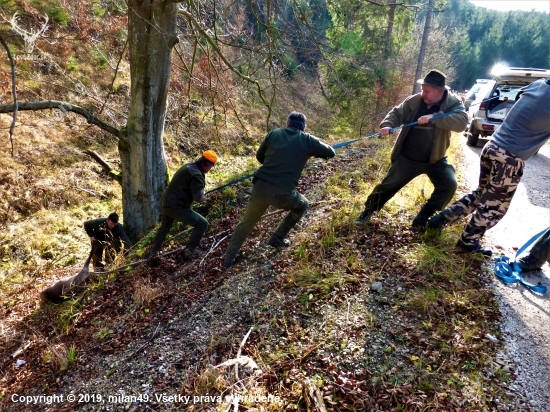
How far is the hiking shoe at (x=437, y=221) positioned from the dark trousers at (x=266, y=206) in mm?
1708

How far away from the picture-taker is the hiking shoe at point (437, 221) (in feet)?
15.0

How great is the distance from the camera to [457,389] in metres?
2.69

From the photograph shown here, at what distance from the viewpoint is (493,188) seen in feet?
13.1

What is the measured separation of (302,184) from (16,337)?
5.64m

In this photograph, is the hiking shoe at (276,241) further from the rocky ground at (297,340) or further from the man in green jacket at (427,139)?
the man in green jacket at (427,139)

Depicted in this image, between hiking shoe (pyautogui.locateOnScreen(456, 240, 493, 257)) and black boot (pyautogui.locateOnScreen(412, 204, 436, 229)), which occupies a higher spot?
black boot (pyautogui.locateOnScreen(412, 204, 436, 229))

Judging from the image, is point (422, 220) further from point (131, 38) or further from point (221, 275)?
point (131, 38)

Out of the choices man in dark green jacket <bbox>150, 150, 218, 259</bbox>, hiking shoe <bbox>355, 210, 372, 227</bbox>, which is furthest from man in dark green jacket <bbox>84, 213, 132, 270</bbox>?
hiking shoe <bbox>355, 210, 372, 227</bbox>

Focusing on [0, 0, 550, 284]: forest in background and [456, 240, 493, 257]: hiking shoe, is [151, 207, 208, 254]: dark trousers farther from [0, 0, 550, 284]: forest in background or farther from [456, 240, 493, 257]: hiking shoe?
[456, 240, 493, 257]: hiking shoe

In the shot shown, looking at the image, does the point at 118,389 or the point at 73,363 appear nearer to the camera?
the point at 118,389

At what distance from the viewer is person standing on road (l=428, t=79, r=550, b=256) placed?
366 centimetres

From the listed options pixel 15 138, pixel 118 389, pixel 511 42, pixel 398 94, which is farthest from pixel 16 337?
pixel 511 42

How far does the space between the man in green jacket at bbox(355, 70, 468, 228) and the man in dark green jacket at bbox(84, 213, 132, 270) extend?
4.56 metres

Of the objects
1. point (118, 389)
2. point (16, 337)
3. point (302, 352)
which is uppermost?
point (302, 352)
